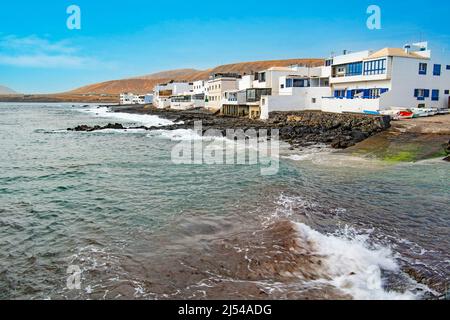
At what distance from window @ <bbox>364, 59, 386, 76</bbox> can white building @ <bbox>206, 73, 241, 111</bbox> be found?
34982 millimetres

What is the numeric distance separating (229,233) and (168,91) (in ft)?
351

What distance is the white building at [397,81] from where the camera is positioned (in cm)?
3747

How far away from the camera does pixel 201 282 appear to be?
7602 millimetres

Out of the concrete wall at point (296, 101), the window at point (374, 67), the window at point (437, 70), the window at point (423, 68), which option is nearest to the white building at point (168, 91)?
the concrete wall at point (296, 101)

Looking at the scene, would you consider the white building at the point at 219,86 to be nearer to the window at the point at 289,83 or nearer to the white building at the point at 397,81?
the window at the point at 289,83

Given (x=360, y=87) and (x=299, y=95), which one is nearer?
(x=360, y=87)

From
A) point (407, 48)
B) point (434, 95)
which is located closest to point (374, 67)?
point (407, 48)

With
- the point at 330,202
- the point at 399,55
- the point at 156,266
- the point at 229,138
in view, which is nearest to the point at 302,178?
the point at 330,202

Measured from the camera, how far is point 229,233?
10289 millimetres

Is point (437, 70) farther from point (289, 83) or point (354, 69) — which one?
point (289, 83)

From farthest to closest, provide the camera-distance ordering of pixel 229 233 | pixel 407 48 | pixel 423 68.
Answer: pixel 407 48, pixel 423 68, pixel 229 233

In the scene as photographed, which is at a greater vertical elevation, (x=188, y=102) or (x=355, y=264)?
(x=188, y=102)

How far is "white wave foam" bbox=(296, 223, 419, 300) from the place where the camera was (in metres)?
7.07
